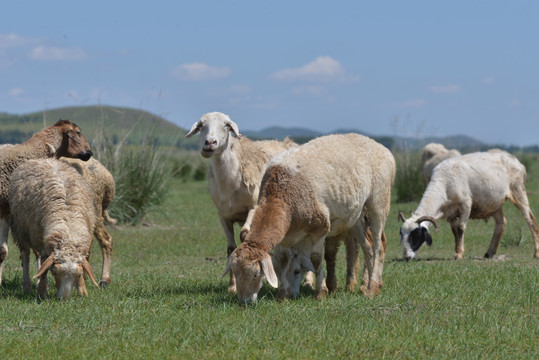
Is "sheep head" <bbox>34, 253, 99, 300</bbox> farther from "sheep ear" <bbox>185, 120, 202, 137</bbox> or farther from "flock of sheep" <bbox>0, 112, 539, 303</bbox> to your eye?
"sheep ear" <bbox>185, 120, 202, 137</bbox>

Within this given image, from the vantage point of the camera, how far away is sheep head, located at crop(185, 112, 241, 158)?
28.3ft

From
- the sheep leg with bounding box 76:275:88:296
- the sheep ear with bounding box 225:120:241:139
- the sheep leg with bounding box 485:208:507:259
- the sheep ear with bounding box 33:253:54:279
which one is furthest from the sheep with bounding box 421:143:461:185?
the sheep ear with bounding box 33:253:54:279

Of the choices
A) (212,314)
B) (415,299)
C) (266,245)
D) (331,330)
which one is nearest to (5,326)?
(212,314)

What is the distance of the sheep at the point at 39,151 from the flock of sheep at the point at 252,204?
0.01 meters

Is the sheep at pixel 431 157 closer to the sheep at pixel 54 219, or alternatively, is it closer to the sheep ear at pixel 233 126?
the sheep ear at pixel 233 126

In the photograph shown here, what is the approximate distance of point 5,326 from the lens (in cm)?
680

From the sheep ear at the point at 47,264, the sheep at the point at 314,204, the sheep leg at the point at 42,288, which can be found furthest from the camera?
the sheep leg at the point at 42,288

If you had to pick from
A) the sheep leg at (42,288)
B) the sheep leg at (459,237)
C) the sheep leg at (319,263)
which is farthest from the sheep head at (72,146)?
the sheep leg at (459,237)

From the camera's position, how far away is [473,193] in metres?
14.1

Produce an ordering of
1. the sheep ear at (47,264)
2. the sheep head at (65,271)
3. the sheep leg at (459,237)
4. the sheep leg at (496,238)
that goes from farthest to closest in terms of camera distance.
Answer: the sheep leg at (496,238) < the sheep leg at (459,237) < the sheep head at (65,271) < the sheep ear at (47,264)

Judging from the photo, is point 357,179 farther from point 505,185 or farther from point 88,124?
point 88,124

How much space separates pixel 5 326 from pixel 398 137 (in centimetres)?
2066

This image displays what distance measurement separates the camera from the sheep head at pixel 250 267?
23.4 feet

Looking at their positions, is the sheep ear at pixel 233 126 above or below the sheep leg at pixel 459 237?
above
